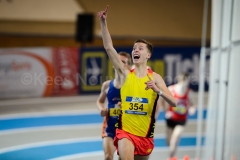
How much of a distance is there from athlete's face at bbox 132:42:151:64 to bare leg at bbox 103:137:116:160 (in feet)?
5.46

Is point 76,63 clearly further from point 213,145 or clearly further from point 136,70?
point 136,70

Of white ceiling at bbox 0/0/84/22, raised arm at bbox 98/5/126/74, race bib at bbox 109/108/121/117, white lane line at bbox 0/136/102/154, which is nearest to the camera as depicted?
raised arm at bbox 98/5/126/74

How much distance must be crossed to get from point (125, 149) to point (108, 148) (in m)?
1.25

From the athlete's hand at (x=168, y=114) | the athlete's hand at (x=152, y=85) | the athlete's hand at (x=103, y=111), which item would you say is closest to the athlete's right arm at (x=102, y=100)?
the athlete's hand at (x=103, y=111)

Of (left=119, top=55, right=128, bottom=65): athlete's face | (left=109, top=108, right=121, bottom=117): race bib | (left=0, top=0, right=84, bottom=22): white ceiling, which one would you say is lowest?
(left=109, top=108, right=121, bottom=117): race bib

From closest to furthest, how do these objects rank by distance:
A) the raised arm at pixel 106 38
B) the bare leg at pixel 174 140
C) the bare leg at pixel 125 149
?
the bare leg at pixel 125 149
the raised arm at pixel 106 38
the bare leg at pixel 174 140

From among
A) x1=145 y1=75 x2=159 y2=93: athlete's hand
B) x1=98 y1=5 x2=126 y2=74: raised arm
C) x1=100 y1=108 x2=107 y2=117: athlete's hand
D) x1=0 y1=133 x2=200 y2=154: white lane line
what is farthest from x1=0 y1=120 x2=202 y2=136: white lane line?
x1=145 y1=75 x2=159 y2=93: athlete's hand

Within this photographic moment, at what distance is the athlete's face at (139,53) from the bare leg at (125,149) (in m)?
1.00

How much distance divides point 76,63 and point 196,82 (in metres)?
6.36

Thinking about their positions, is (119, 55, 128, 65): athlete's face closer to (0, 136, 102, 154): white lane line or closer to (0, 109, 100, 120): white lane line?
(0, 136, 102, 154): white lane line

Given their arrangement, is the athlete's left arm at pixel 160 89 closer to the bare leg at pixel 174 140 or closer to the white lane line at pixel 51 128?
the bare leg at pixel 174 140

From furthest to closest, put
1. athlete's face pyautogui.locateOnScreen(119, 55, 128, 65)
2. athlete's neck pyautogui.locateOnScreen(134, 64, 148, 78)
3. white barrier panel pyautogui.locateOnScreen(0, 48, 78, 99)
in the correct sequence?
white barrier panel pyautogui.locateOnScreen(0, 48, 78, 99) → athlete's face pyautogui.locateOnScreen(119, 55, 128, 65) → athlete's neck pyautogui.locateOnScreen(134, 64, 148, 78)

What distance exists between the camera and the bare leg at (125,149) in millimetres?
5586

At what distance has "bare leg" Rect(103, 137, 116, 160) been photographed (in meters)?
6.79
